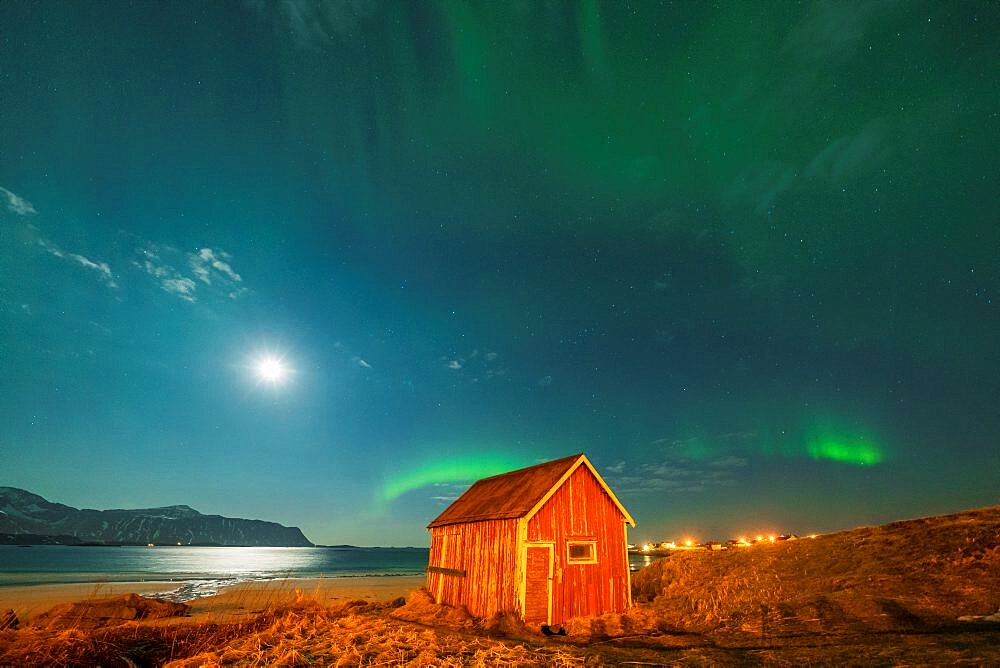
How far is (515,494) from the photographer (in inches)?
884

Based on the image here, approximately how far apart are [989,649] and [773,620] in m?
6.79

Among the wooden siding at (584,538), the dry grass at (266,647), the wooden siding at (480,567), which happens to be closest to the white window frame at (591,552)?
the wooden siding at (584,538)

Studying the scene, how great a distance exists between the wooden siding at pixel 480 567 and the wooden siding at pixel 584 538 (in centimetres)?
142

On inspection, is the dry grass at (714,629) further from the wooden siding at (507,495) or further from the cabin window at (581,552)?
the wooden siding at (507,495)

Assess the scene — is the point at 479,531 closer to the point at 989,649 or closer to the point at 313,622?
the point at 313,622

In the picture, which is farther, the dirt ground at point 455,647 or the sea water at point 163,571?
the sea water at point 163,571

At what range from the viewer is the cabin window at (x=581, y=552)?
66.8ft

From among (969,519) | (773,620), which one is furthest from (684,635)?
(969,519)

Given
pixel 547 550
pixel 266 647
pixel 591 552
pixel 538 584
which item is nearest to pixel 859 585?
pixel 591 552

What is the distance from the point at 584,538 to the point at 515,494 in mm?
3698

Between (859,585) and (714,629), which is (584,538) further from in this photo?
(859,585)

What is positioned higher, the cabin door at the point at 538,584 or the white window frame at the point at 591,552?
the white window frame at the point at 591,552

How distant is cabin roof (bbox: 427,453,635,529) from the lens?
20.3 meters

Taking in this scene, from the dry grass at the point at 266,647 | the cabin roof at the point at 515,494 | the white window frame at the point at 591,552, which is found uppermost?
the cabin roof at the point at 515,494
